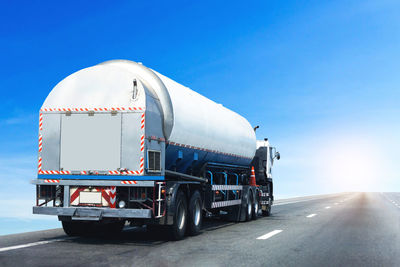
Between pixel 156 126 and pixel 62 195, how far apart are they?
2.56 metres

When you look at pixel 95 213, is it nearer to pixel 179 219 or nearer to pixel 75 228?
pixel 75 228

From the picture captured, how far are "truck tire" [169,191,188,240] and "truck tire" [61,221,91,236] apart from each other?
2210 millimetres

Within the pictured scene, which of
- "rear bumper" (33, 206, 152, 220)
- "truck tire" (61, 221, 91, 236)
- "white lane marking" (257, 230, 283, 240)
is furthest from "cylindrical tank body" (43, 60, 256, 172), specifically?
"white lane marking" (257, 230, 283, 240)

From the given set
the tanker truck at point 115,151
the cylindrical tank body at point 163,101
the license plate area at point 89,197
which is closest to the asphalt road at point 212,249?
the tanker truck at point 115,151

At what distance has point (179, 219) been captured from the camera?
11.3 meters

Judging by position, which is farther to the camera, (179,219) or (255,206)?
(255,206)

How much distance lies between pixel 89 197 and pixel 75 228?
5.12ft

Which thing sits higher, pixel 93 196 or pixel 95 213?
pixel 93 196

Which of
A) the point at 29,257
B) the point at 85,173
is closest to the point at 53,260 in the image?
the point at 29,257

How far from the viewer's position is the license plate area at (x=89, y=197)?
410 inches

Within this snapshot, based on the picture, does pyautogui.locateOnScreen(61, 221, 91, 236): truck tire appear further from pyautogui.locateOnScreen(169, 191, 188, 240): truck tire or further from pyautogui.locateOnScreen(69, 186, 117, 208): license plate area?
pyautogui.locateOnScreen(169, 191, 188, 240): truck tire

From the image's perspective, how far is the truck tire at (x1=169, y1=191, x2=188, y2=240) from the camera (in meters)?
10.9

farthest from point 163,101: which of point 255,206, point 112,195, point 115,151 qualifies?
point 255,206

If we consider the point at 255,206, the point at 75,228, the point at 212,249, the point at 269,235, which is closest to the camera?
the point at 212,249
